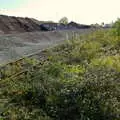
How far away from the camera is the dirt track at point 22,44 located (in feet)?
70.6

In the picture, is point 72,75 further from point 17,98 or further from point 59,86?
point 17,98

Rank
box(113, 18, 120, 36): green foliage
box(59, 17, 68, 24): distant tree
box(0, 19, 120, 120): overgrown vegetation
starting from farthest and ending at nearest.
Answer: box(59, 17, 68, 24): distant tree < box(113, 18, 120, 36): green foliage < box(0, 19, 120, 120): overgrown vegetation

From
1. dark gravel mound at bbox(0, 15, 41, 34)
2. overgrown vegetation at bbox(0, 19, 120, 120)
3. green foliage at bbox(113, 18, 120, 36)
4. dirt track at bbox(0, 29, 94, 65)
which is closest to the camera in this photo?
overgrown vegetation at bbox(0, 19, 120, 120)

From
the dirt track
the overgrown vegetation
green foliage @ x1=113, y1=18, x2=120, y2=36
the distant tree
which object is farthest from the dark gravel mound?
the overgrown vegetation

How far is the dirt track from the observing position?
70.6ft

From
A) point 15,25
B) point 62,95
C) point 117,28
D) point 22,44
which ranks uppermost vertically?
point 117,28

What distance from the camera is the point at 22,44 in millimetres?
29109

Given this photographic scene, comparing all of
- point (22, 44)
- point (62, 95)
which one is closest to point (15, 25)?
point (22, 44)

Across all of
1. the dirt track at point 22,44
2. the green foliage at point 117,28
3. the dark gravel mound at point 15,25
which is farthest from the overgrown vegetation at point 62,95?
the dark gravel mound at point 15,25

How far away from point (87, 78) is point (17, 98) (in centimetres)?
190

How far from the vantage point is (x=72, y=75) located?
12242 mm

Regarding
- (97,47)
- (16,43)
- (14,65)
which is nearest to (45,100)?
(14,65)

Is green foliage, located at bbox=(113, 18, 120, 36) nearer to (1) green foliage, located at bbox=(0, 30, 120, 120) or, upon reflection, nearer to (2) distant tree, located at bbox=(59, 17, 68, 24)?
(1) green foliage, located at bbox=(0, 30, 120, 120)

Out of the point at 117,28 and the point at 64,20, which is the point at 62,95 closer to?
the point at 117,28
